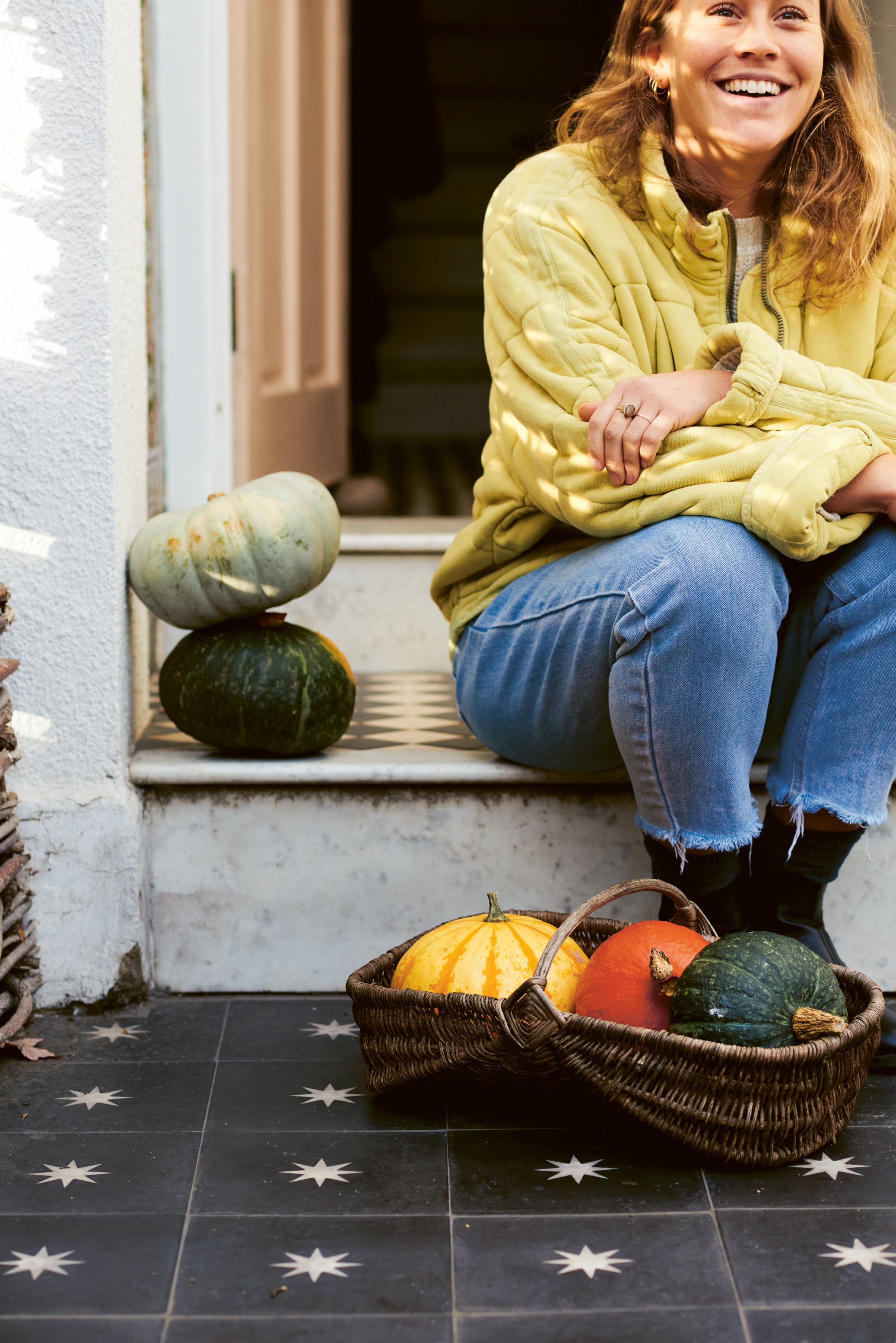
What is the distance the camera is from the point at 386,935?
6.03 ft

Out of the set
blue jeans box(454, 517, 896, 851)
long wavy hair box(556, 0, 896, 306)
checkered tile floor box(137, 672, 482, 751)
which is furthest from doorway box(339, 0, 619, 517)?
blue jeans box(454, 517, 896, 851)

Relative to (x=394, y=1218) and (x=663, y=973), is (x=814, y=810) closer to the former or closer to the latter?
(x=663, y=973)

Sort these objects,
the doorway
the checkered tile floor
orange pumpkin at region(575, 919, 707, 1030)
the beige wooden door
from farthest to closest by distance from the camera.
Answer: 1. the doorway
2. the beige wooden door
3. the checkered tile floor
4. orange pumpkin at region(575, 919, 707, 1030)

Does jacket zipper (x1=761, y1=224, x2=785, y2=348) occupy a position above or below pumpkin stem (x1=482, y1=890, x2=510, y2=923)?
above

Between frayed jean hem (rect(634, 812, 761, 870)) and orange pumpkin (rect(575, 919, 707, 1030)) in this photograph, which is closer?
orange pumpkin (rect(575, 919, 707, 1030))

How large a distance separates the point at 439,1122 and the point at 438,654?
1.19 meters

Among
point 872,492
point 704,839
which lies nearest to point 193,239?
point 872,492

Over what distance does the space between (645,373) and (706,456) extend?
0.22 metres

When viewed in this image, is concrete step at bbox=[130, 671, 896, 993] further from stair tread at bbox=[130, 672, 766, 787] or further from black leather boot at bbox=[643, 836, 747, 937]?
black leather boot at bbox=[643, 836, 747, 937]

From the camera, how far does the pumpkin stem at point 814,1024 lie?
1.31 meters

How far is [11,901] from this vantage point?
1717 mm

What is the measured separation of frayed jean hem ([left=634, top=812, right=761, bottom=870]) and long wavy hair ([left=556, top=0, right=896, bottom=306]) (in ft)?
2.34

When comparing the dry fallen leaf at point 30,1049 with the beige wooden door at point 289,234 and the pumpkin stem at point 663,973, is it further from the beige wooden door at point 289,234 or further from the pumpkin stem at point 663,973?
the beige wooden door at point 289,234

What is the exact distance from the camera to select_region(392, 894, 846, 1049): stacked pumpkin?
1.32 meters
